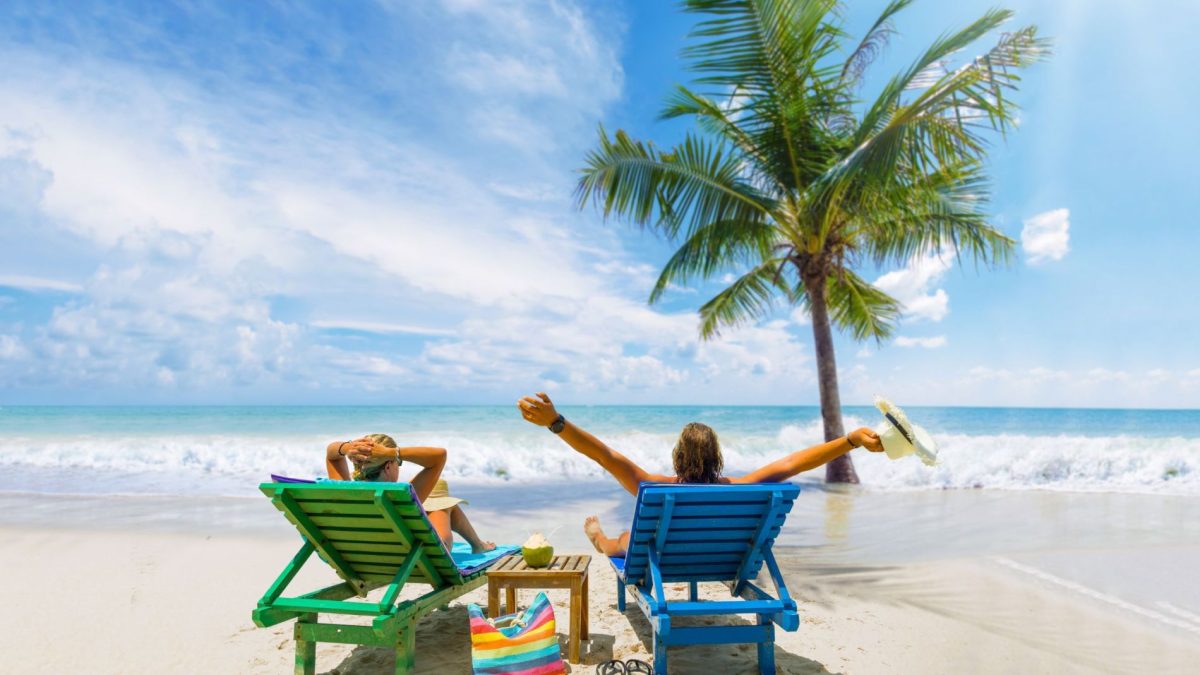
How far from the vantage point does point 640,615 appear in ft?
14.1

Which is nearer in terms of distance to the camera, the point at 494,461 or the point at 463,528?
the point at 463,528

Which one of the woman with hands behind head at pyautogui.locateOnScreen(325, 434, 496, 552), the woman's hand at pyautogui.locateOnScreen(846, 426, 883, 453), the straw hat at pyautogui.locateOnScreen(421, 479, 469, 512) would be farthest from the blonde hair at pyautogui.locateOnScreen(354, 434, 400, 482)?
the woman's hand at pyautogui.locateOnScreen(846, 426, 883, 453)

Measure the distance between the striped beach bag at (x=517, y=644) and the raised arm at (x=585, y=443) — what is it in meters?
0.72

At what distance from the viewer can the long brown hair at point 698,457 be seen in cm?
356

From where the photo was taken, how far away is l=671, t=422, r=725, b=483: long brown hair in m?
3.56

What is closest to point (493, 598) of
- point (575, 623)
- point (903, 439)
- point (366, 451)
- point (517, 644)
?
point (575, 623)

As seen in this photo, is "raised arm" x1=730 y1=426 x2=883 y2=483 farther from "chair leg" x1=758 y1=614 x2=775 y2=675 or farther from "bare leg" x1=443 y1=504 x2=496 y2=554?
"bare leg" x1=443 y1=504 x2=496 y2=554

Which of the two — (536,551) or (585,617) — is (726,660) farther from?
(536,551)

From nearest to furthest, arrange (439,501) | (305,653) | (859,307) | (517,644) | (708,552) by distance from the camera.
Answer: (517,644) < (305,653) < (708,552) < (439,501) < (859,307)

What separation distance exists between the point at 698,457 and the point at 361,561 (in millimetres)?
1873

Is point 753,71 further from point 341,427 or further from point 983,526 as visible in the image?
point 341,427

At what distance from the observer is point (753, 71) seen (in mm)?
9758

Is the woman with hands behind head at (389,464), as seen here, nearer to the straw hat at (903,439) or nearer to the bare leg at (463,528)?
the bare leg at (463,528)

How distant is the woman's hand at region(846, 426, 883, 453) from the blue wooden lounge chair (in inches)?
18.6
